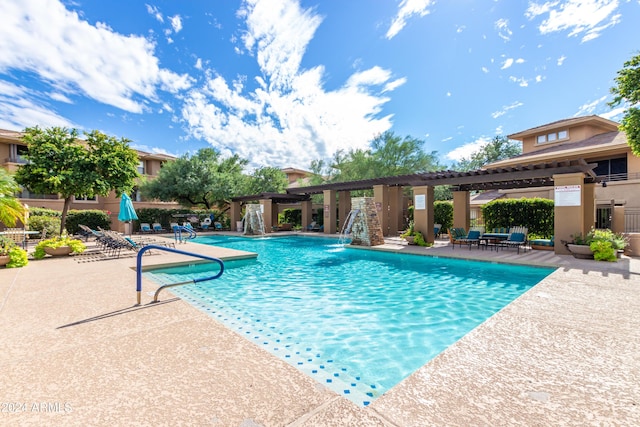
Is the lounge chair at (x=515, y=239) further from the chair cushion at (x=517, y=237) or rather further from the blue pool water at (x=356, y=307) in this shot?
the blue pool water at (x=356, y=307)

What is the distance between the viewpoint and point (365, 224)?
46.9 feet

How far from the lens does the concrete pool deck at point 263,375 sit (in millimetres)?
2070

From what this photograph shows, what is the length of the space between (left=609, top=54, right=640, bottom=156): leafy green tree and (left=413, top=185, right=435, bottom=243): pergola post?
688cm

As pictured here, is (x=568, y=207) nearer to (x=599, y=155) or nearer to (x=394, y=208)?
(x=394, y=208)

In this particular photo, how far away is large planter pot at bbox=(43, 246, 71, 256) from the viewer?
410 inches

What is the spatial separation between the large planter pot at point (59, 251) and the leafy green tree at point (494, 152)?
46363mm

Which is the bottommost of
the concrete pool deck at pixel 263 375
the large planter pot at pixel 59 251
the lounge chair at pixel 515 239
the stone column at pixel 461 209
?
the concrete pool deck at pixel 263 375

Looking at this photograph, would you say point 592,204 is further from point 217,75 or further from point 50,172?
point 50,172

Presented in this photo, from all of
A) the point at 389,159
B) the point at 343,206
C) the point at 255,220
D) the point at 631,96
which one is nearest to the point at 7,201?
the point at 255,220

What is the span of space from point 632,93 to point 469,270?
8.09 m

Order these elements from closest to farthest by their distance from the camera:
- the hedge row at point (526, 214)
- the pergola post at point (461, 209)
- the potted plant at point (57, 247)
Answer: the potted plant at point (57, 247) → the hedge row at point (526, 214) → the pergola post at point (461, 209)

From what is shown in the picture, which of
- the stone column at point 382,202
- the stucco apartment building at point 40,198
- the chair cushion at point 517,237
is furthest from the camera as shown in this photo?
the stucco apartment building at point 40,198

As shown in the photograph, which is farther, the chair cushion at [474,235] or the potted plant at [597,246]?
the chair cushion at [474,235]

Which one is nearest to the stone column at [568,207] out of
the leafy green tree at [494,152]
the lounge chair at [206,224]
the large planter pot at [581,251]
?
the large planter pot at [581,251]
